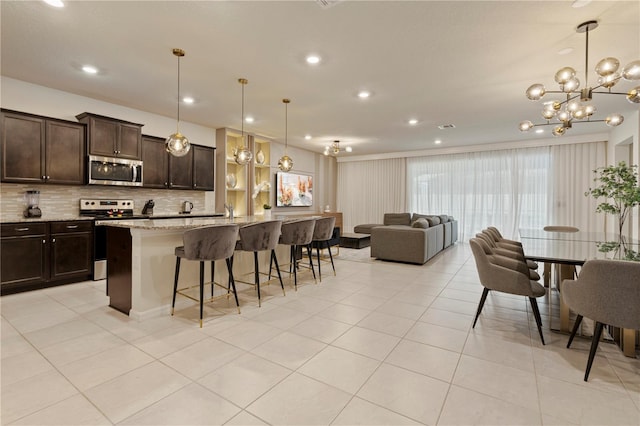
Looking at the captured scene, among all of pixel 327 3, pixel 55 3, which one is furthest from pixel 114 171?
pixel 327 3

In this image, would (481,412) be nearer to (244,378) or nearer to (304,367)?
(304,367)

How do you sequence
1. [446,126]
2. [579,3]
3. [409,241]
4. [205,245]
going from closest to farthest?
[579,3], [205,245], [409,241], [446,126]

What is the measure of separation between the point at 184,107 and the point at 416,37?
154 inches

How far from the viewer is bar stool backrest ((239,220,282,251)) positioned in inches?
132

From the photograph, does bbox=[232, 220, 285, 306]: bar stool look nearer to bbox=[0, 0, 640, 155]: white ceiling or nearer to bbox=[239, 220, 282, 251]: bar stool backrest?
bbox=[239, 220, 282, 251]: bar stool backrest

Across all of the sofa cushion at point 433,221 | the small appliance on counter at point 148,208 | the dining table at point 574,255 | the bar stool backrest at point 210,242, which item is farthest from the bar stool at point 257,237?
the sofa cushion at point 433,221

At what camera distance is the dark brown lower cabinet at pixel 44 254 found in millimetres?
3676

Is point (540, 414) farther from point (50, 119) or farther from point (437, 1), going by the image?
point (50, 119)

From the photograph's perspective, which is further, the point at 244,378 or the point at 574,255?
the point at 574,255

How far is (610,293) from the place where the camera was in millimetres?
1950

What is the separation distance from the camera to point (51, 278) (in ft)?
13.2

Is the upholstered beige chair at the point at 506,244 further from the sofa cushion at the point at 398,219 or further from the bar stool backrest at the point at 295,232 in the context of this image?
the sofa cushion at the point at 398,219

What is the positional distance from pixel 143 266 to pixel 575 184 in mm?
8920

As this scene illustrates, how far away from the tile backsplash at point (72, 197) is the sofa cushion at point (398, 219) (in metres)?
5.17
